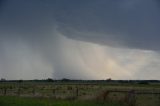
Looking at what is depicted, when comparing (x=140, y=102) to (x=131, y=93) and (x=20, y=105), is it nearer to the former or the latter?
(x=131, y=93)

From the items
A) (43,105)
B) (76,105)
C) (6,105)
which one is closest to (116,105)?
(76,105)

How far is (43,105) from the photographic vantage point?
109 ft

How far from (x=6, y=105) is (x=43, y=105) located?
3.18 meters

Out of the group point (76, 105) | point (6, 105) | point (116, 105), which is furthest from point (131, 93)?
point (6, 105)

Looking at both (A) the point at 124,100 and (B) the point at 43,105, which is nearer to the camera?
(B) the point at 43,105

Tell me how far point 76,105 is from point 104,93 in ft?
24.9

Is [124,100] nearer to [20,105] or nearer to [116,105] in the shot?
[116,105]

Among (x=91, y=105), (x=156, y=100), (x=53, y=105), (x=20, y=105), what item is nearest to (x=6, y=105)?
(x=20, y=105)

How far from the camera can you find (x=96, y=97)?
4097 cm

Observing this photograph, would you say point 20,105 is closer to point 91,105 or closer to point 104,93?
point 91,105

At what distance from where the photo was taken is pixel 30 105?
33.8m

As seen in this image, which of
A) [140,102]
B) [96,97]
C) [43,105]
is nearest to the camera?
[43,105]

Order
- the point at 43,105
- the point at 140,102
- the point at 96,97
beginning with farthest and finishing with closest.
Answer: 1. the point at 96,97
2. the point at 140,102
3. the point at 43,105

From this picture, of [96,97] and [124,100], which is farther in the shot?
[96,97]
